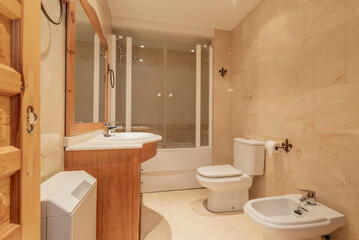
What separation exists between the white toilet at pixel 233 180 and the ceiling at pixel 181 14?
5.71ft

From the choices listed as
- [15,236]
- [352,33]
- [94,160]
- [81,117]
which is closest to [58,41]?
[81,117]

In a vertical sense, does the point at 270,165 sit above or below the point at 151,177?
above

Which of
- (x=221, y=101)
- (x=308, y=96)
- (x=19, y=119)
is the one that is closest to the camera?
(x=19, y=119)

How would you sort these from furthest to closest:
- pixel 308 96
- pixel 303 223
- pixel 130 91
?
pixel 130 91
pixel 308 96
pixel 303 223

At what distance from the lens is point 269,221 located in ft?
3.67

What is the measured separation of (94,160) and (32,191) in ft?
2.19

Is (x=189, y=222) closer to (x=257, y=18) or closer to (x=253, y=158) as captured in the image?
(x=253, y=158)

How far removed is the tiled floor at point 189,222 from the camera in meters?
1.62

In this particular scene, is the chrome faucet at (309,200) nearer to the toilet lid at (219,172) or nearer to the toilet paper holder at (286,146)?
the toilet paper holder at (286,146)

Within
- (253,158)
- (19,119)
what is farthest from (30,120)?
(253,158)

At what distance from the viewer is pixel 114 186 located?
1.19 meters

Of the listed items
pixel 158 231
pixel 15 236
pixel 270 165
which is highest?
pixel 15 236

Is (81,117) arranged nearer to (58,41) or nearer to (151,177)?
(58,41)

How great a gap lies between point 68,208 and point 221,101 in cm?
243
